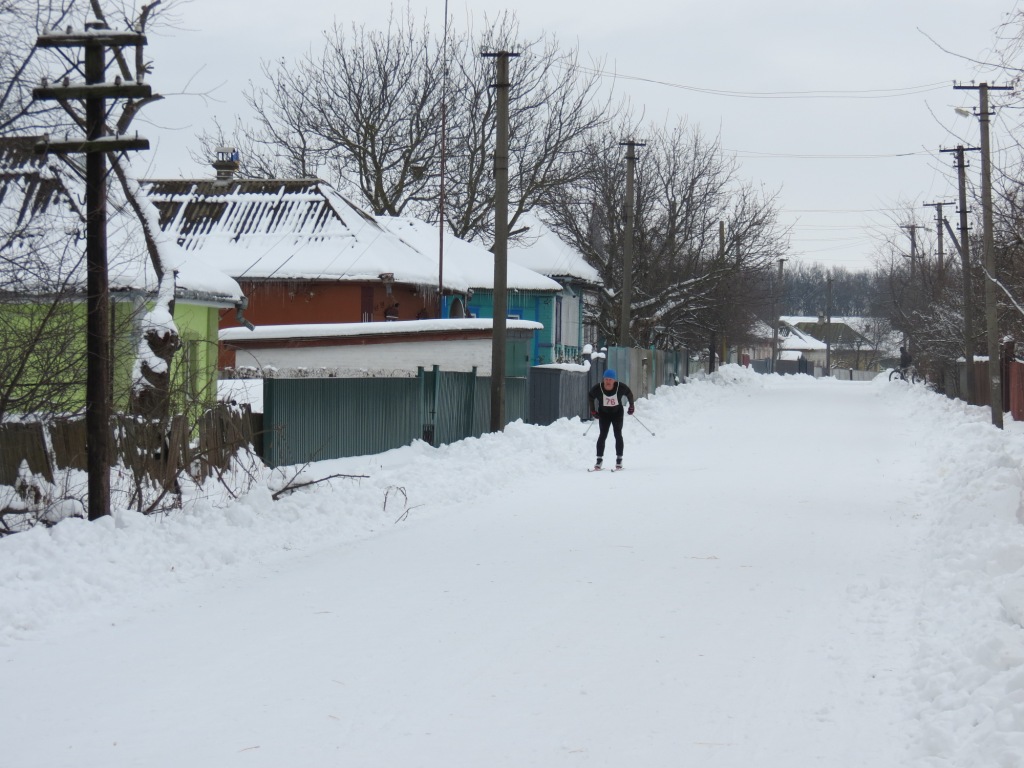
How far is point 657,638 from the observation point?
303 inches

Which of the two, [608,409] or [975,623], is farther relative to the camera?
[608,409]

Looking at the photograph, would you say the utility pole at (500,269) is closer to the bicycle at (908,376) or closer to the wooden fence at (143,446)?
the wooden fence at (143,446)

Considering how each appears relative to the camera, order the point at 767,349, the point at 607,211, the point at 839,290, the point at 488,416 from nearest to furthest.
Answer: the point at 488,416 < the point at 607,211 < the point at 767,349 < the point at 839,290

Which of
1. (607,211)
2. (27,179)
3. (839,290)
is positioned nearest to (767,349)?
(839,290)

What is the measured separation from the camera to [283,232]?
1238 inches

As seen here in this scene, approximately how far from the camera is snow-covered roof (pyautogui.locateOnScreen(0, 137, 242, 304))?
1055 cm

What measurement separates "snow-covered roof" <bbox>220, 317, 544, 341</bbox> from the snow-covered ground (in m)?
9.79

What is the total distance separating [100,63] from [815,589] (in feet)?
24.4

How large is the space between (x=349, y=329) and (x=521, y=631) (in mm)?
17696

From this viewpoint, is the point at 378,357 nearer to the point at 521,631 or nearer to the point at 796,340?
the point at 521,631

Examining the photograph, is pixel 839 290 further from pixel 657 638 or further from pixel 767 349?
pixel 657 638

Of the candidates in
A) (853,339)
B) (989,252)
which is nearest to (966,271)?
(989,252)

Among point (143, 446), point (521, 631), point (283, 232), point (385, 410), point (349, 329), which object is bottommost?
point (521, 631)

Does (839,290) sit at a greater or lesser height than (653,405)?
greater
